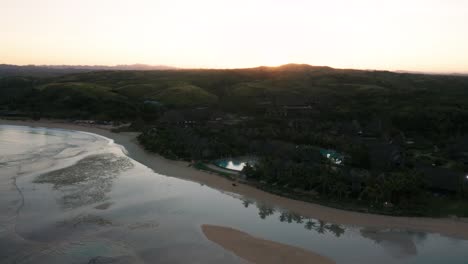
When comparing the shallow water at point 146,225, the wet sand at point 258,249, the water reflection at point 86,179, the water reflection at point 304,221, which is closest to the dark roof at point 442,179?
the shallow water at point 146,225

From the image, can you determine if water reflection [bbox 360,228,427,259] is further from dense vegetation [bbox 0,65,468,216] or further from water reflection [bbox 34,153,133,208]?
water reflection [bbox 34,153,133,208]

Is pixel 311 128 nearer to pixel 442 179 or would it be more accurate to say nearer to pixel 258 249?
pixel 442 179

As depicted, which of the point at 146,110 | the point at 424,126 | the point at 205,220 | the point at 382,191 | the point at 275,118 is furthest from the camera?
the point at 146,110

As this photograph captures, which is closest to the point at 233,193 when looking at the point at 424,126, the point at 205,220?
the point at 205,220

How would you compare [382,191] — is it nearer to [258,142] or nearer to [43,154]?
[258,142]

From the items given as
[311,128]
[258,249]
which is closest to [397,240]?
[258,249]
